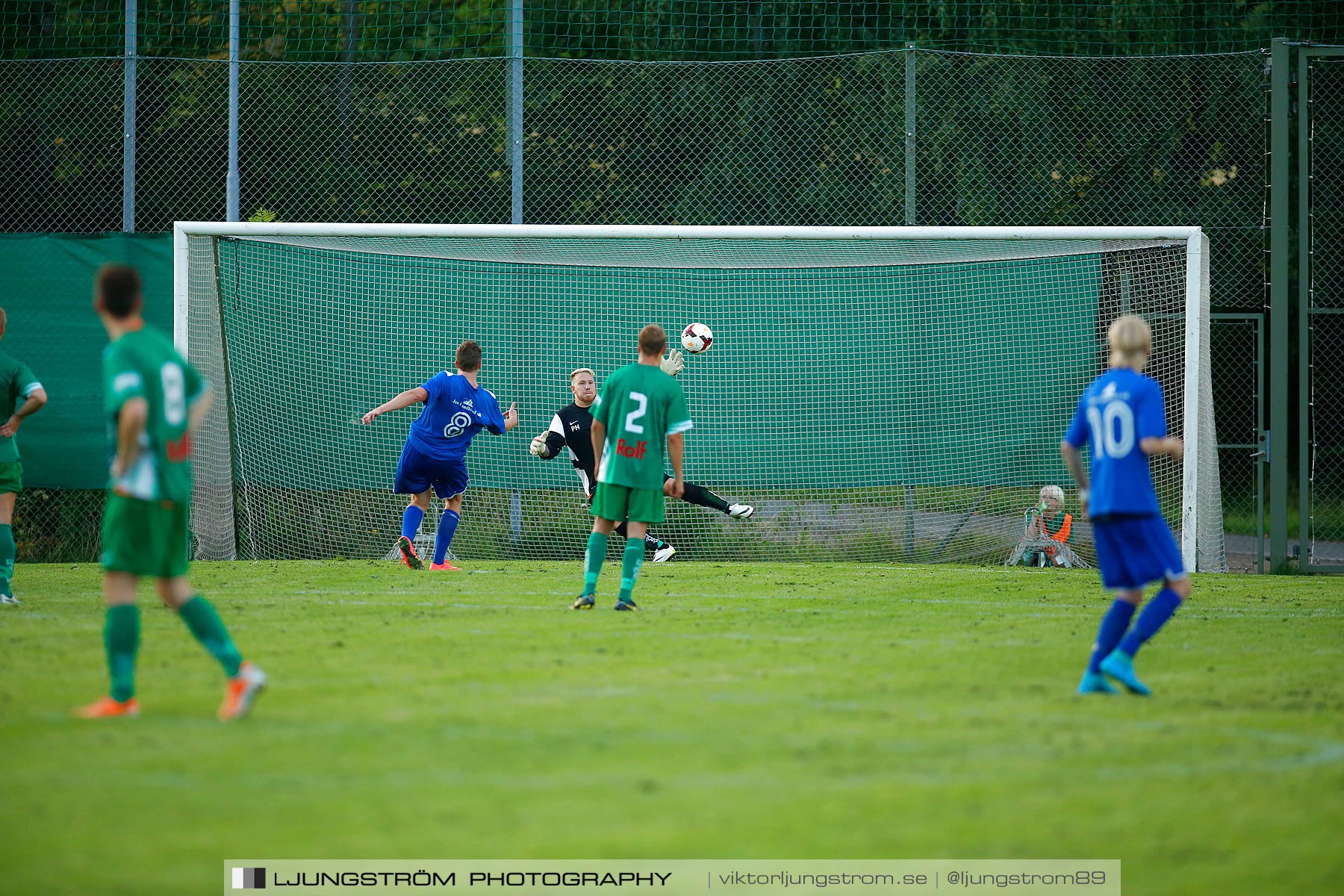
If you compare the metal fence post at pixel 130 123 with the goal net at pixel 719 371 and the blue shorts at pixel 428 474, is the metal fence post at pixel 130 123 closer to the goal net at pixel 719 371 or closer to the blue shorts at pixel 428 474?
the goal net at pixel 719 371

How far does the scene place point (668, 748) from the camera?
4.78 meters

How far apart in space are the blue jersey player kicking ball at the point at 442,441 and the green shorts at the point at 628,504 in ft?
11.0

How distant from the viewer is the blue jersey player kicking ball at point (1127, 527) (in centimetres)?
600

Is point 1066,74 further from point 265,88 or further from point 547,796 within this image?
point 547,796

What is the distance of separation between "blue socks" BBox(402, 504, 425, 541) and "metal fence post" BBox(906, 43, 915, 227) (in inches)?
223

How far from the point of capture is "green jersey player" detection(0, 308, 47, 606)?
9.06 m

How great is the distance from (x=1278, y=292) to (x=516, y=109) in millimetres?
7690

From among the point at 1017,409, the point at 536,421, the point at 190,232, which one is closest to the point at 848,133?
the point at 1017,409

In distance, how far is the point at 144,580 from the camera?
34.6 feet

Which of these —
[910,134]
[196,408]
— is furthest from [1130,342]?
[910,134]

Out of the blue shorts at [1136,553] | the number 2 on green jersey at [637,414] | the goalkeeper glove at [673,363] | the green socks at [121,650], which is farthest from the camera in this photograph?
the goalkeeper glove at [673,363]

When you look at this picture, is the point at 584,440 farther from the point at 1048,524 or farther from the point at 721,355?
the point at 1048,524

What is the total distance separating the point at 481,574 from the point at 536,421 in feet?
9.50

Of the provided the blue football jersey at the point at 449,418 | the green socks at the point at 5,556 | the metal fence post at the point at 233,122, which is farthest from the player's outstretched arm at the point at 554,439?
the green socks at the point at 5,556
